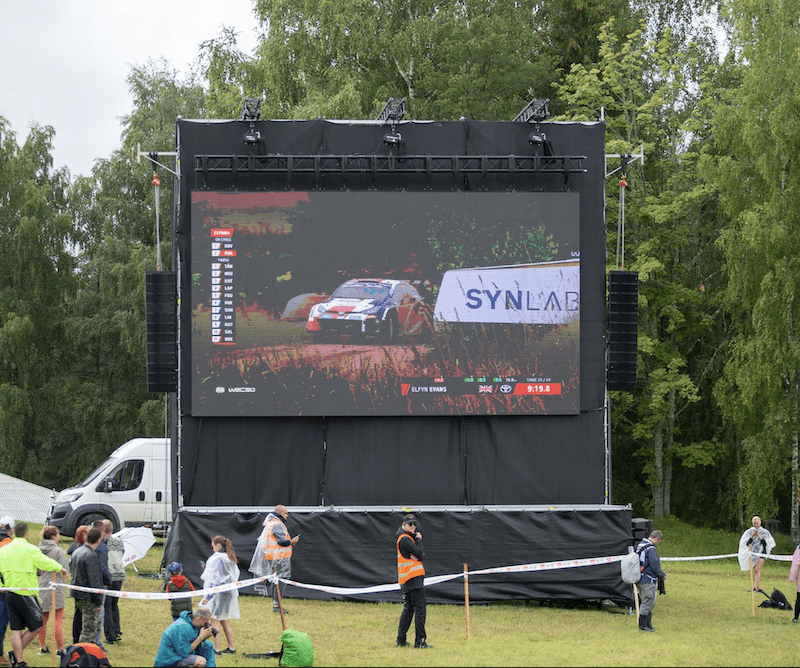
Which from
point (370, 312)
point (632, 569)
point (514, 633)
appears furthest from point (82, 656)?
point (370, 312)

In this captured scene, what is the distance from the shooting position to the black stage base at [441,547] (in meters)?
14.4

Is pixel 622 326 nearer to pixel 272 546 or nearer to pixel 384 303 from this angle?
pixel 384 303

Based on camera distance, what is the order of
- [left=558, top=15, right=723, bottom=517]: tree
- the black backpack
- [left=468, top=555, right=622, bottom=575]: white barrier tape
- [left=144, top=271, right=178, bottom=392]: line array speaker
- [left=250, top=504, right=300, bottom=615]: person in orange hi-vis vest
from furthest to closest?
[left=558, top=15, right=723, bottom=517]: tree, [left=144, top=271, right=178, bottom=392]: line array speaker, the black backpack, [left=468, top=555, right=622, bottom=575]: white barrier tape, [left=250, top=504, right=300, bottom=615]: person in orange hi-vis vest

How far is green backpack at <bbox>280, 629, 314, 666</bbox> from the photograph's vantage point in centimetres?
980

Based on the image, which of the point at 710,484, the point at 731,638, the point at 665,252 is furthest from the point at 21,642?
the point at 710,484

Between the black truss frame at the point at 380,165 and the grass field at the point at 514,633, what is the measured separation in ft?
20.9

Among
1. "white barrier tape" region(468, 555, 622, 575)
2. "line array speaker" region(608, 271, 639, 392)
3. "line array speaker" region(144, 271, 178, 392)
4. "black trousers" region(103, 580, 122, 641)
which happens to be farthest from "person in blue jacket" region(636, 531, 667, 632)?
"line array speaker" region(144, 271, 178, 392)

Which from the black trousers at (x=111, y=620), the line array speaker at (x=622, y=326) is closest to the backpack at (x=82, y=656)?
the black trousers at (x=111, y=620)

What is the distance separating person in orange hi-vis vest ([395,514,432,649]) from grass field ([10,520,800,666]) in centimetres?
22

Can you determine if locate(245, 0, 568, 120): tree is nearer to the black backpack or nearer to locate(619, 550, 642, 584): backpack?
the black backpack

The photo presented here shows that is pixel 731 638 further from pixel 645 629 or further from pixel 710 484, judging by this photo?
pixel 710 484

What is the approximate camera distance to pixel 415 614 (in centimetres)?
1123

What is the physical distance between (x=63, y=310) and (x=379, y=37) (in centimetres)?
1277

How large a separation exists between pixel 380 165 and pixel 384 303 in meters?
2.24
